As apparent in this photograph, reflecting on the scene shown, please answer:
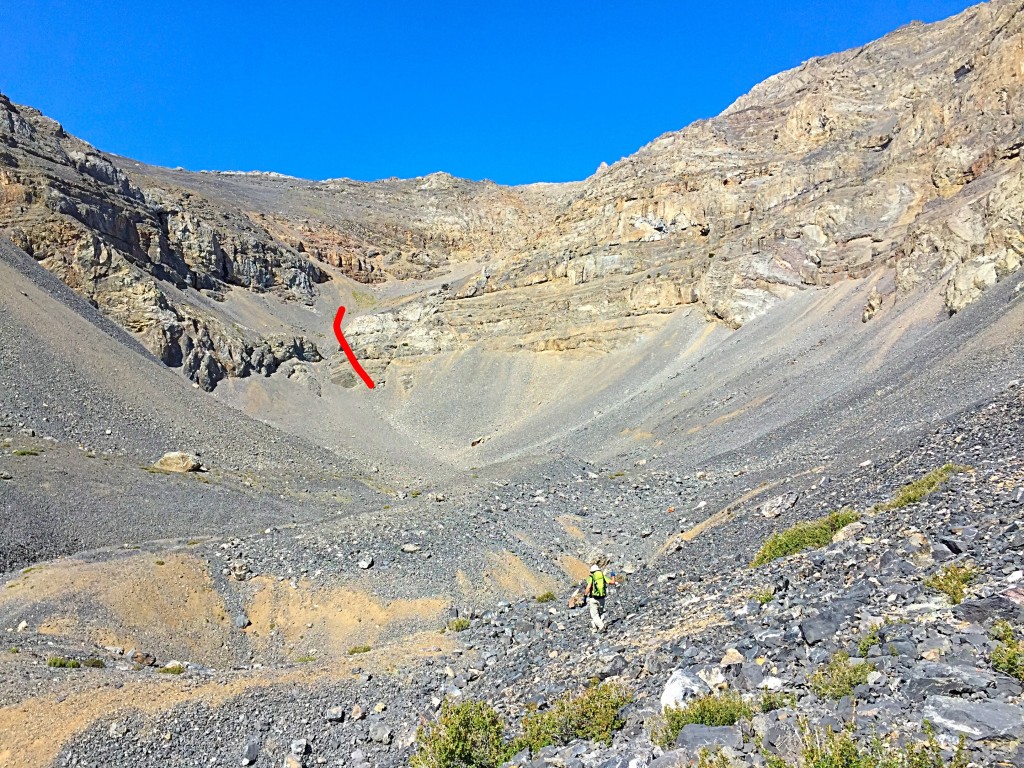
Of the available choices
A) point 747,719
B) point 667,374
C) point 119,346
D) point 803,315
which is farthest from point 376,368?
point 747,719

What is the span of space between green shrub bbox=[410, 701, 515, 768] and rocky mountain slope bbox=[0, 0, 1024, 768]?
0.43 meters

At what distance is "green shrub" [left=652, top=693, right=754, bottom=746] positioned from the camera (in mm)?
5570

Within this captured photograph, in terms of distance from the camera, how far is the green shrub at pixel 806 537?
10.7 m

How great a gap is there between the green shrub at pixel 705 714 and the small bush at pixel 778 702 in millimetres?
141

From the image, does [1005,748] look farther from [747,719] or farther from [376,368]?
[376,368]

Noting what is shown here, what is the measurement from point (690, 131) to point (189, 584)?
3323 inches

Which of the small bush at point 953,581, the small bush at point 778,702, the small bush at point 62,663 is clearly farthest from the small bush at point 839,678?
the small bush at point 62,663

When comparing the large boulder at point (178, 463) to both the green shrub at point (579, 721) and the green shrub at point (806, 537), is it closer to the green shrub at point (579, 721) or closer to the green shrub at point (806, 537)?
the green shrub at point (806, 537)

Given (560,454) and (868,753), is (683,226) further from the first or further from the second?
(868,753)

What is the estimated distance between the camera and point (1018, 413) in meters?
12.8

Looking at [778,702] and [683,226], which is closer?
[778,702]

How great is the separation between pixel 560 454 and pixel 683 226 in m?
36.7

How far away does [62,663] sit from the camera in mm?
10898

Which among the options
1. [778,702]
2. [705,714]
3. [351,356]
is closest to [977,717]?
[778,702]
